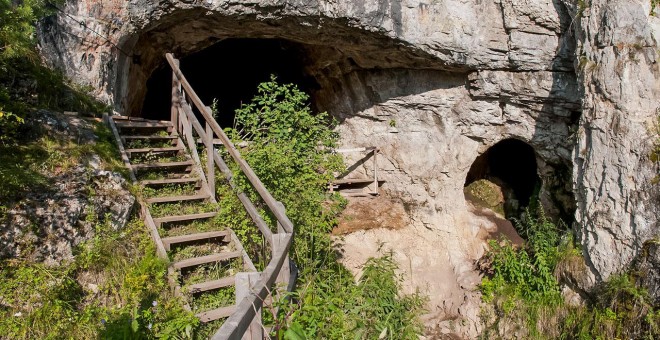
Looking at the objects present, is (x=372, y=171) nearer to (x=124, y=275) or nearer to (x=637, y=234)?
(x=637, y=234)

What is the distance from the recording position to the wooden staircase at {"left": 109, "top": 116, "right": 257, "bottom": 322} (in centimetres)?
425

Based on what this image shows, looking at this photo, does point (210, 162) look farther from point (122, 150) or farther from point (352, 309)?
point (352, 309)

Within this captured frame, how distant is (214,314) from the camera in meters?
3.91

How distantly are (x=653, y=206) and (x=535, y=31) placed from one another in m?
3.88

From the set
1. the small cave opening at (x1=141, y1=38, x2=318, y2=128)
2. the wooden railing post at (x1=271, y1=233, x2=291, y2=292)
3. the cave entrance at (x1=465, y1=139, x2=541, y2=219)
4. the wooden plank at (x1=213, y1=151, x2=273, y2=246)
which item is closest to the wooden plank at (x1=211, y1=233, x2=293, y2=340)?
the wooden railing post at (x1=271, y1=233, x2=291, y2=292)

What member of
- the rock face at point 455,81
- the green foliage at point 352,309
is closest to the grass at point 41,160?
the rock face at point 455,81

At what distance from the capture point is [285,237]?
11.0 feet

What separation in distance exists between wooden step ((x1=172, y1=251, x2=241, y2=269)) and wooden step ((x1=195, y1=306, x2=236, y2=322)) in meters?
0.64

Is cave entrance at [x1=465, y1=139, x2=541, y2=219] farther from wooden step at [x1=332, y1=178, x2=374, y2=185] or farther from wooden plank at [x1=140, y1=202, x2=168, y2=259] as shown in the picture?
wooden plank at [x1=140, y1=202, x2=168, y2=259]

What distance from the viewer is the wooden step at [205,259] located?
4.36 metres

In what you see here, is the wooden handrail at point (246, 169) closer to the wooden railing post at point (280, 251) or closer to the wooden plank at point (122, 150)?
the wooden railing post at point (280, 251)

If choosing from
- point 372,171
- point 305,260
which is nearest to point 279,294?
point 305,260

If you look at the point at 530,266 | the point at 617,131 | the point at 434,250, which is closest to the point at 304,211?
the point at 530,266

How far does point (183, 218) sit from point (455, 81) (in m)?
6.42
